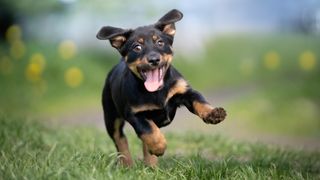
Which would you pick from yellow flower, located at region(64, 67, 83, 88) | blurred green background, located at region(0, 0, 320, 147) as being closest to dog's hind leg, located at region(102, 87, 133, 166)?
blurred green background, located at region(0, 0, 320, 147)

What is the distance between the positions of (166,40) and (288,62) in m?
5.76

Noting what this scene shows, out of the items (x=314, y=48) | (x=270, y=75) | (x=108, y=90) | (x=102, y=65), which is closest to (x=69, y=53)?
(x=102, y=65)

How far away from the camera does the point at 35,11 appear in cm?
1062

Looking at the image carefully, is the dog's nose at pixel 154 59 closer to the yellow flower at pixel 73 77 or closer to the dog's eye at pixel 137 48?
the dog's eye at pixel 137 48

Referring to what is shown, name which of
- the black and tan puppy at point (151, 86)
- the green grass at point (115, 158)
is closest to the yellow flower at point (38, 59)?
the green grass at point (115, 158)

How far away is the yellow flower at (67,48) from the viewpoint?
10484 mm

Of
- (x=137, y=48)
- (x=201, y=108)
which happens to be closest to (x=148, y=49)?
(x=137, y=48)

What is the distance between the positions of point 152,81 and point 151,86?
0.03 meters

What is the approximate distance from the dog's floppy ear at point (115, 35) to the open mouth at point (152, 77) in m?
0.35

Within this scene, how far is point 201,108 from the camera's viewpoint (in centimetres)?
447

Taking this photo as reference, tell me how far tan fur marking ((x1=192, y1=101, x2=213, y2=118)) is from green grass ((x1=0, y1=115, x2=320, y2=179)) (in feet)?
1.48

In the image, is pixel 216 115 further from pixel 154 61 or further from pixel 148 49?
pixel 148 49

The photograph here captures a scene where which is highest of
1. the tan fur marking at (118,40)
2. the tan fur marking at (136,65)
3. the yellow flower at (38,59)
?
the tan fur marking at (118,40)

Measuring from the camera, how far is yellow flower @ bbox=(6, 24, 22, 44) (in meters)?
10.7
